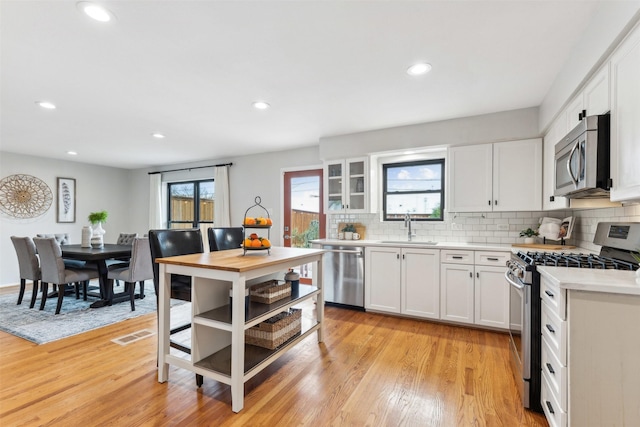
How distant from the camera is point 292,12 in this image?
5.76ft

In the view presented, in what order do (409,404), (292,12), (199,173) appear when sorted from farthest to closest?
1. (199,173)
2. (409,404)
3. (292,12)

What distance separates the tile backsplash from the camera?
2.94m

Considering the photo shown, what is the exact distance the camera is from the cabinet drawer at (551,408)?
5.02 feet

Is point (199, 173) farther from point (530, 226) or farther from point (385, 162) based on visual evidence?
point (530, 226)

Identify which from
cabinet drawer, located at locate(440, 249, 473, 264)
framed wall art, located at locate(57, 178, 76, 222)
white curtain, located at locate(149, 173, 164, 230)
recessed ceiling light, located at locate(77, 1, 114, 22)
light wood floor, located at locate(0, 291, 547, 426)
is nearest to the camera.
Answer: recessed ceiling light, located at locate(77, 1, 114, 22)

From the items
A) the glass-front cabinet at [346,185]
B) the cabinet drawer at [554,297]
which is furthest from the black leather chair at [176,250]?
the cabinet drawer at [554,297]

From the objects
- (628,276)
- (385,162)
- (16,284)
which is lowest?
(16,284)

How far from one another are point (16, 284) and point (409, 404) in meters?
6.98

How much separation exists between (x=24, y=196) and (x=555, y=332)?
7844mm

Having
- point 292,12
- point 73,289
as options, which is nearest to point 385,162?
point 292,12

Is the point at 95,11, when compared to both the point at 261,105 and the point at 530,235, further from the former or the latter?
the point at 530,235

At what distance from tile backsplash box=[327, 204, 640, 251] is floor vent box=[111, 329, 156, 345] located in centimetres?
261

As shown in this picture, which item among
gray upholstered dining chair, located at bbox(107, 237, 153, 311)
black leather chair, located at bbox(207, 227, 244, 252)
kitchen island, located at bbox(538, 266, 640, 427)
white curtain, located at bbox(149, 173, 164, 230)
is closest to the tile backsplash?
kitchen island, located at bbox(538, 266, 640, 427)

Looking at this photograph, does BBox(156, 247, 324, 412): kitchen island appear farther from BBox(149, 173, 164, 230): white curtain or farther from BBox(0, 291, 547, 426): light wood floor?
BBox(149, 173, 164, 230): white curtain
